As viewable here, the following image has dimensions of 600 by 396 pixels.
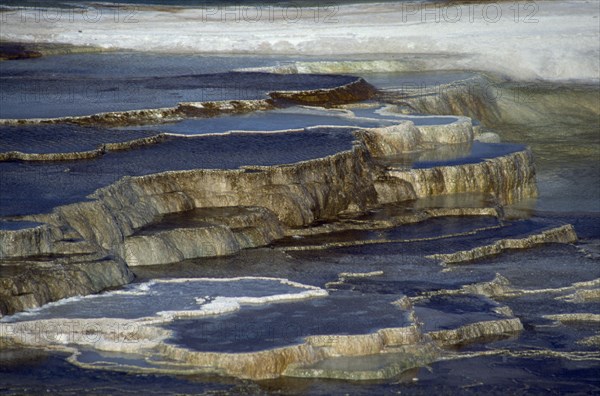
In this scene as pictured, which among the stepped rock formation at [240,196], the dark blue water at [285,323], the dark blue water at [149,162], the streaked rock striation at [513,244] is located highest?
the dark blue water at [149,162]

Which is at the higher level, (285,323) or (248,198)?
(248,198)

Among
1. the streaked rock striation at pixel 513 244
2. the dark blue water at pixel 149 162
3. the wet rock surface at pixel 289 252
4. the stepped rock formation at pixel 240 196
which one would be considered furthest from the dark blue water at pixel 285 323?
the dark blue water at pixel 149 162

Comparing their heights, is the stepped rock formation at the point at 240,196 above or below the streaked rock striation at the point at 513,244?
above

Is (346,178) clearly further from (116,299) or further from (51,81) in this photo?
(51,81)

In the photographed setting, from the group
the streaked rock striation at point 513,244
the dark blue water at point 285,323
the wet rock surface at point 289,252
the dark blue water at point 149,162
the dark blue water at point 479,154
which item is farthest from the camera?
the dark blue water at point 479,154

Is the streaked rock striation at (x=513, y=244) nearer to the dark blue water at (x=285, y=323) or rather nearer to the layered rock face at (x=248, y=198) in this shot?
the layered rock face at (x=248, y=198)

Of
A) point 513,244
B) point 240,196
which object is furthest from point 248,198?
point 513,244

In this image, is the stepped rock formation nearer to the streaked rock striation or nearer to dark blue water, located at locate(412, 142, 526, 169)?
dark blue water, located at locate(412, 142, 526, 169)

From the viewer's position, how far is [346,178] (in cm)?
1264

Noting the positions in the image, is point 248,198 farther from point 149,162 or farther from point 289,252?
point 149,162


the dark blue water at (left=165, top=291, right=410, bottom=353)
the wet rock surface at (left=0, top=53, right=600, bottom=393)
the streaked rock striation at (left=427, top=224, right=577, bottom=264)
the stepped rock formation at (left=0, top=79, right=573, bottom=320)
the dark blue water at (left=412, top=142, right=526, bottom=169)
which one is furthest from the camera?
the dark blue water at (left=412, top=142, right=526, bottom=169)

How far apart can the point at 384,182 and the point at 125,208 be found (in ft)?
10.4

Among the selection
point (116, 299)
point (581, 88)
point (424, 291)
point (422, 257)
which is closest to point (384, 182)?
point (422, 257)

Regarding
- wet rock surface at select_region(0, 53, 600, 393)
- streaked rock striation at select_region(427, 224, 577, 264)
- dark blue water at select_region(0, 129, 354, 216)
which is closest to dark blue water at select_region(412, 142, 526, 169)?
wet rock surface at select_region(0, 53, 600, 393)
